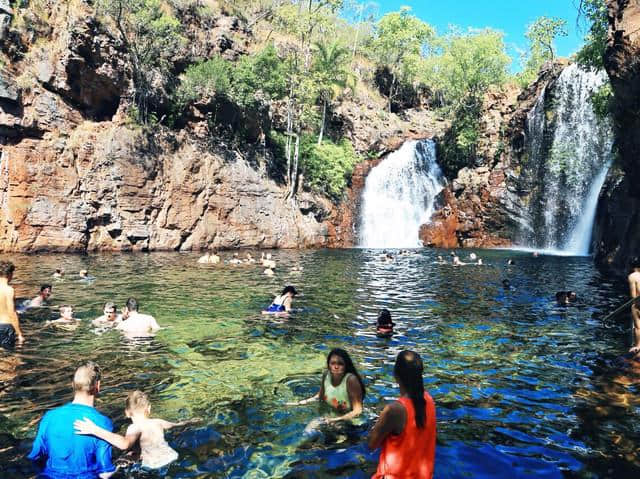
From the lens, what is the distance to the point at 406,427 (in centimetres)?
400

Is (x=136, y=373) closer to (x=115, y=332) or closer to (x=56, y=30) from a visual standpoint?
(x=115, y=332)

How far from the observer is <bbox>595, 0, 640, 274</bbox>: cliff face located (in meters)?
16.8

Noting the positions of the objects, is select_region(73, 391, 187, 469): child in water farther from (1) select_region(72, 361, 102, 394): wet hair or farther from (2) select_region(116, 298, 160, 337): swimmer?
(2) select_region(116, 298, 160, 337): swimmer

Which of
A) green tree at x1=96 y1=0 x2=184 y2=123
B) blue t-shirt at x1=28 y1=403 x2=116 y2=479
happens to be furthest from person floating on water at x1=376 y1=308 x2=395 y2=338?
green tree at x1=96 y1=0 x2=184 y2=123

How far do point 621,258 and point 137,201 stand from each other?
3161 cm

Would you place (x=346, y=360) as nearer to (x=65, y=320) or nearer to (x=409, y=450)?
(x=409, y=450)

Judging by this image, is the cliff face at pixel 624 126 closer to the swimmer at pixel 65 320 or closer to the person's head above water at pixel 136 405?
the person's head above water at pixel 136 405

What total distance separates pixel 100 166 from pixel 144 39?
11.7 meters

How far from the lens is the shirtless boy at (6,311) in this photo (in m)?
9.25

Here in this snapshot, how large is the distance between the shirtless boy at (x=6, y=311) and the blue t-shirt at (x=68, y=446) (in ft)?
18.7

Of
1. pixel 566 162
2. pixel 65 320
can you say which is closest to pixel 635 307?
pixel 65 320

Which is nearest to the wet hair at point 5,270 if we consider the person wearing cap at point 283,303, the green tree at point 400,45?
the person wearing cap at point 283,303

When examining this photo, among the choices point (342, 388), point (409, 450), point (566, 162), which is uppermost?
point (566, 162)

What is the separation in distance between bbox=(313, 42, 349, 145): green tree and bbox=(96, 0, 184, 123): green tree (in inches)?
581
